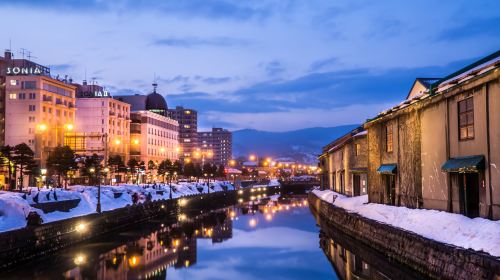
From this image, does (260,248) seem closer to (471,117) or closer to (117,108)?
(471,117)

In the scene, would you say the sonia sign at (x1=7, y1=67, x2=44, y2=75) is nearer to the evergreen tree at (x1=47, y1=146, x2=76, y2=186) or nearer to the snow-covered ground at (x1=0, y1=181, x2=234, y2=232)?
the evergreen tree at (x1=47, y1=146, x2=76, y2=186)

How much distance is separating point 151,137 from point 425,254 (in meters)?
131

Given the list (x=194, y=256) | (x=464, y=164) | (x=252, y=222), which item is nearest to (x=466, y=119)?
(x=464, y=164)

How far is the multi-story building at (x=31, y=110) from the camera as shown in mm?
108938

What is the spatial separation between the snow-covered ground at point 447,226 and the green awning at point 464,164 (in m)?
2.28

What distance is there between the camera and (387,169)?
38.2 metres

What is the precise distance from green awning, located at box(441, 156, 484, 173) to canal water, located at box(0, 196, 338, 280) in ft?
29.5

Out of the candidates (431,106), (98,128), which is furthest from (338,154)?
(98,128)

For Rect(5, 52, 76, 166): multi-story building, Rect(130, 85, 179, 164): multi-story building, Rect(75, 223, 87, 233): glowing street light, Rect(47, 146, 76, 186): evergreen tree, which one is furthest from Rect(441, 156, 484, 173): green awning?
Rect(130, 85, 179, 164): multi-story building

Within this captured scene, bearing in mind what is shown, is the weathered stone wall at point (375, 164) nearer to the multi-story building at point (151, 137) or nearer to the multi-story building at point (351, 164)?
the multi-story building at point (351, 164)

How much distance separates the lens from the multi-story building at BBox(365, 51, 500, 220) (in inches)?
928

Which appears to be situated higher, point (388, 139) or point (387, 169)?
point (388, 139)

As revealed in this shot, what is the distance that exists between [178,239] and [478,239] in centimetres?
3180

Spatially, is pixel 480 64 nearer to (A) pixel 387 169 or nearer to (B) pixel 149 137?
(A) pixel 387 169
